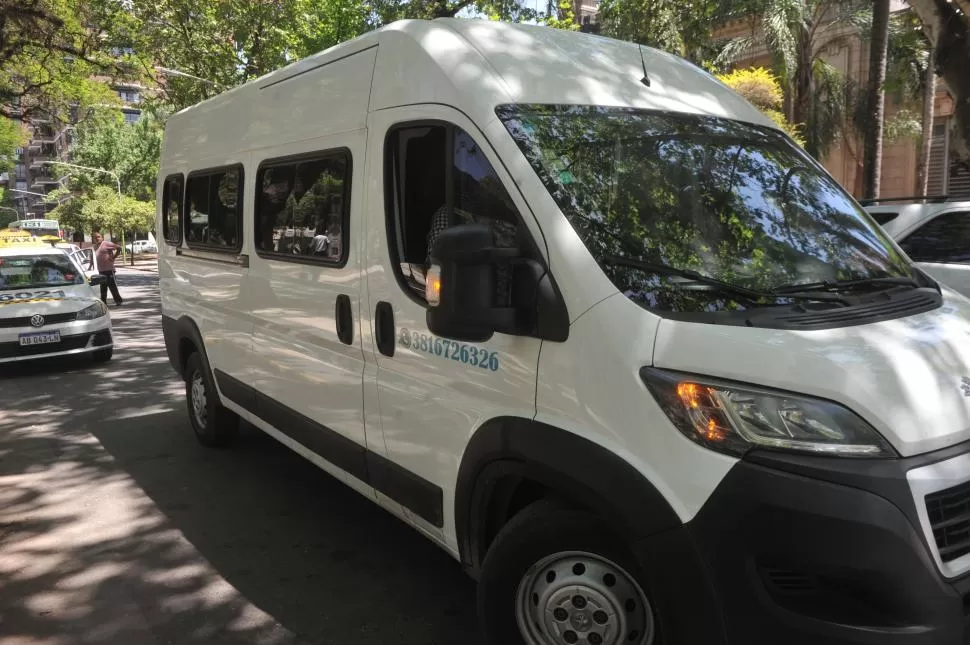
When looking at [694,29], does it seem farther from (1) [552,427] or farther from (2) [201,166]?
(1) [552,427]

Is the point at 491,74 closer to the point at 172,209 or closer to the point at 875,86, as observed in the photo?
the point at 172,209

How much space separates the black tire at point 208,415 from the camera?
5637 millimetres

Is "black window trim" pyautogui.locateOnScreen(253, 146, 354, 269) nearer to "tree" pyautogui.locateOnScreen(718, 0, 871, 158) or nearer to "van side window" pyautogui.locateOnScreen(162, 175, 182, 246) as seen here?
"van side window" pyautogui.locateOnScreen(162, 175, 182, 246)

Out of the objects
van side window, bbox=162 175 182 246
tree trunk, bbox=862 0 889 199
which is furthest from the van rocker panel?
tree trunk, bbox=862 0 889 199

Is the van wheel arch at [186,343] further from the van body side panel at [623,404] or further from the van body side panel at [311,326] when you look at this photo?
the van body side panel at [623,404]

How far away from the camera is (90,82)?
20.9 meters

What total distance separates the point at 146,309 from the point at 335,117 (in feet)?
49.5

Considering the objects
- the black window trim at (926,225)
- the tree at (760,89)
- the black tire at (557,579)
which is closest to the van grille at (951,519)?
the black tire at (557,579)

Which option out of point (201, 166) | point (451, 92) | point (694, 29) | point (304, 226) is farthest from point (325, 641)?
point (694, 29)

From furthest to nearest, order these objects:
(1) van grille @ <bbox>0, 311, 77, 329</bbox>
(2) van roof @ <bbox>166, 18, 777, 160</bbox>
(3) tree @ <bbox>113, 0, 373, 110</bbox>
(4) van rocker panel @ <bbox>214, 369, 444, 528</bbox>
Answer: (3) tree @ <bbox>113, 0, 373, 110</bbox>
(1) van grille @ <bbox>0, 311, 77, 329</bbox>
(4) van rocker panel @ <bbox>214, 369, 444, 528</bbox>
(2) van roof @ <bbox>166, 18, 777, 160</bbox>

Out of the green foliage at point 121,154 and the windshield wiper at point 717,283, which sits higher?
the green foliage at point 121,154

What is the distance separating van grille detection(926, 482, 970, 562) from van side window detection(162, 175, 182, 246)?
18.4ft

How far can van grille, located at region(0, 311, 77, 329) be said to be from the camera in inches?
342

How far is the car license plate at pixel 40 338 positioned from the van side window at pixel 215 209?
4.14m
